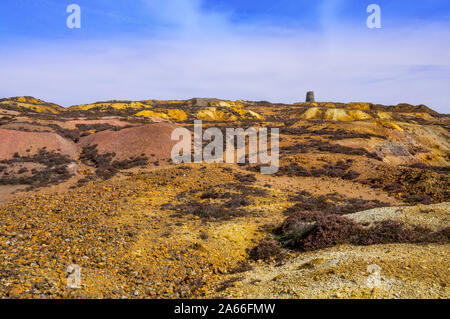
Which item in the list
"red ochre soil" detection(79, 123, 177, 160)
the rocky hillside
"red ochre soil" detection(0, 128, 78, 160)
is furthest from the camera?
"red ochre soil" detection(79, 123, 177, 160)

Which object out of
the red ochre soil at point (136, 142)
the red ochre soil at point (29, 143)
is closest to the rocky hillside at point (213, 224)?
the red ochre soil at point (29, 143)

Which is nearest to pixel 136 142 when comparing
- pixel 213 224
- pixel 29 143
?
pixel 29 143

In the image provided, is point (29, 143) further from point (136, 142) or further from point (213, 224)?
point (213, 224)

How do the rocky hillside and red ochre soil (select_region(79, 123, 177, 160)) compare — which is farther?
red ochre soil (select_region(79, 123, 177, 160))

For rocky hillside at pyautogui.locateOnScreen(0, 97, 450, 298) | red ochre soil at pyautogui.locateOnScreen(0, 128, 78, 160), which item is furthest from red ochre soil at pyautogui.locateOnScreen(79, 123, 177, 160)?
red ochre soil at pyautogui.locateOnScreen(0, 128, 78, 160)

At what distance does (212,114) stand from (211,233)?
55527 millimetres

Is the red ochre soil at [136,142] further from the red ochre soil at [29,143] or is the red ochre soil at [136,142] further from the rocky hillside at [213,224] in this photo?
the red ochre soil at [29,143]

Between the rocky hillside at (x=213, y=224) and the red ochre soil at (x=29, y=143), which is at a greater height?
the red ochre soil at (x=29, y=143)

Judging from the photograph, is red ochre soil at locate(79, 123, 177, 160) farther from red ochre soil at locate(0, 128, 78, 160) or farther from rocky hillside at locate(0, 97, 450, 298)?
red ochre soil at locate(0, 128, 78, 160)

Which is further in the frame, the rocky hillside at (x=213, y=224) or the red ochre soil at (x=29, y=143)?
the red ochre soil at (x=29, y=143)

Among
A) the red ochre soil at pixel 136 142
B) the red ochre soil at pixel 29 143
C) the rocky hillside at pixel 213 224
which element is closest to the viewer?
the rocky hillside at pixel 213 224

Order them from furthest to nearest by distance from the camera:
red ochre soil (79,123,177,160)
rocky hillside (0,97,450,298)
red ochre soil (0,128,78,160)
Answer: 1. red ochre soil (79,123,177,160)
2. red ochre soil (0,128,78,160)
3. rocky hillside (0,97,450,298)

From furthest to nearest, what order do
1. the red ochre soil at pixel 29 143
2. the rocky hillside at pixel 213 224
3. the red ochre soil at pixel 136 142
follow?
1. the red ochre soil at pixel 136 142
2. the red ochre soil at pixel 29 143
3. the rocky hillside at pixel 213 224

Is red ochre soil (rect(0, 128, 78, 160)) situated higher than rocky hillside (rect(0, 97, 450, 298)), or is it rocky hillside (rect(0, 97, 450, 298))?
red ochre soil (rect(0, 128, 78, 160))
